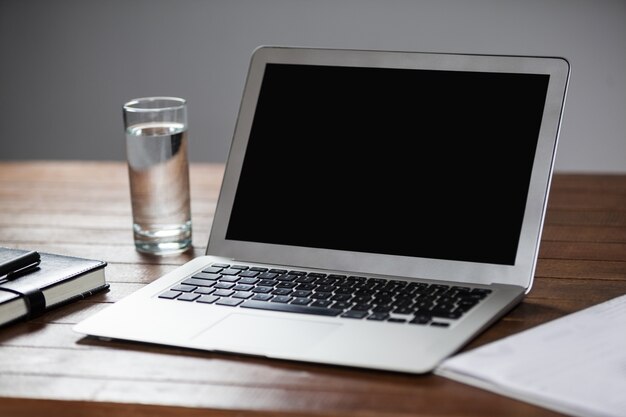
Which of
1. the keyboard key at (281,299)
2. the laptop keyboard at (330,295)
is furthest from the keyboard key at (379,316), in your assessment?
the keyboard key at (281,299)

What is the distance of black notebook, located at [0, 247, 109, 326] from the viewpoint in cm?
100

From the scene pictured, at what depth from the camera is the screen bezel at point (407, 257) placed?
1.05 m

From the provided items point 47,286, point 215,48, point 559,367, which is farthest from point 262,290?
point 215,48

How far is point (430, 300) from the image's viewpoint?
98cm

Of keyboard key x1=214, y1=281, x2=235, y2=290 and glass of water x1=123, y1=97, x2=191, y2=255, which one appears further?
glass of water x1=123, y1=97, x2=191, y2=255

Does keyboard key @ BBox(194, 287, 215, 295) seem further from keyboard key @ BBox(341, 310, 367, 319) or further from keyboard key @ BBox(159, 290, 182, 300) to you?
keyboard key @ BBox(341, 310, 367, 319)

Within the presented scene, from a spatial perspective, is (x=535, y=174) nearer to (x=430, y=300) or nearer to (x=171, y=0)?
(x=430, y=300)

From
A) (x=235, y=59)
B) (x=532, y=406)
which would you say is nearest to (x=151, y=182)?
(x=532, y=406)

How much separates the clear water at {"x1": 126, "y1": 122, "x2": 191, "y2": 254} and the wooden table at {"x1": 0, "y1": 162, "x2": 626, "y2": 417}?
0.03m

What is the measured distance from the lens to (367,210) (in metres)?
1.14

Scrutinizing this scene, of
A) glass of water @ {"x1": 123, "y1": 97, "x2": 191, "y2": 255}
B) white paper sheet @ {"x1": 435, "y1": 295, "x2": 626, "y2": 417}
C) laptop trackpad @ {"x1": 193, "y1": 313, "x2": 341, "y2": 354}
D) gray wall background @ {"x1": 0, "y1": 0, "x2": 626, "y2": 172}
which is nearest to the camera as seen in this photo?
white paper sheet @ {"x1": 435, "y1": 295, "x2": 626, "y2": 417}

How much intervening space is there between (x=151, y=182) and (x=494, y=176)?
48 centimetres

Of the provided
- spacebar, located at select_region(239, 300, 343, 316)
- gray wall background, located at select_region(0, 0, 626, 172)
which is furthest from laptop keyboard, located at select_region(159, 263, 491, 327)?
gray wall background, located at select_region(0, 0, 626, 172)

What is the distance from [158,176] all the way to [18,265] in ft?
0.91
